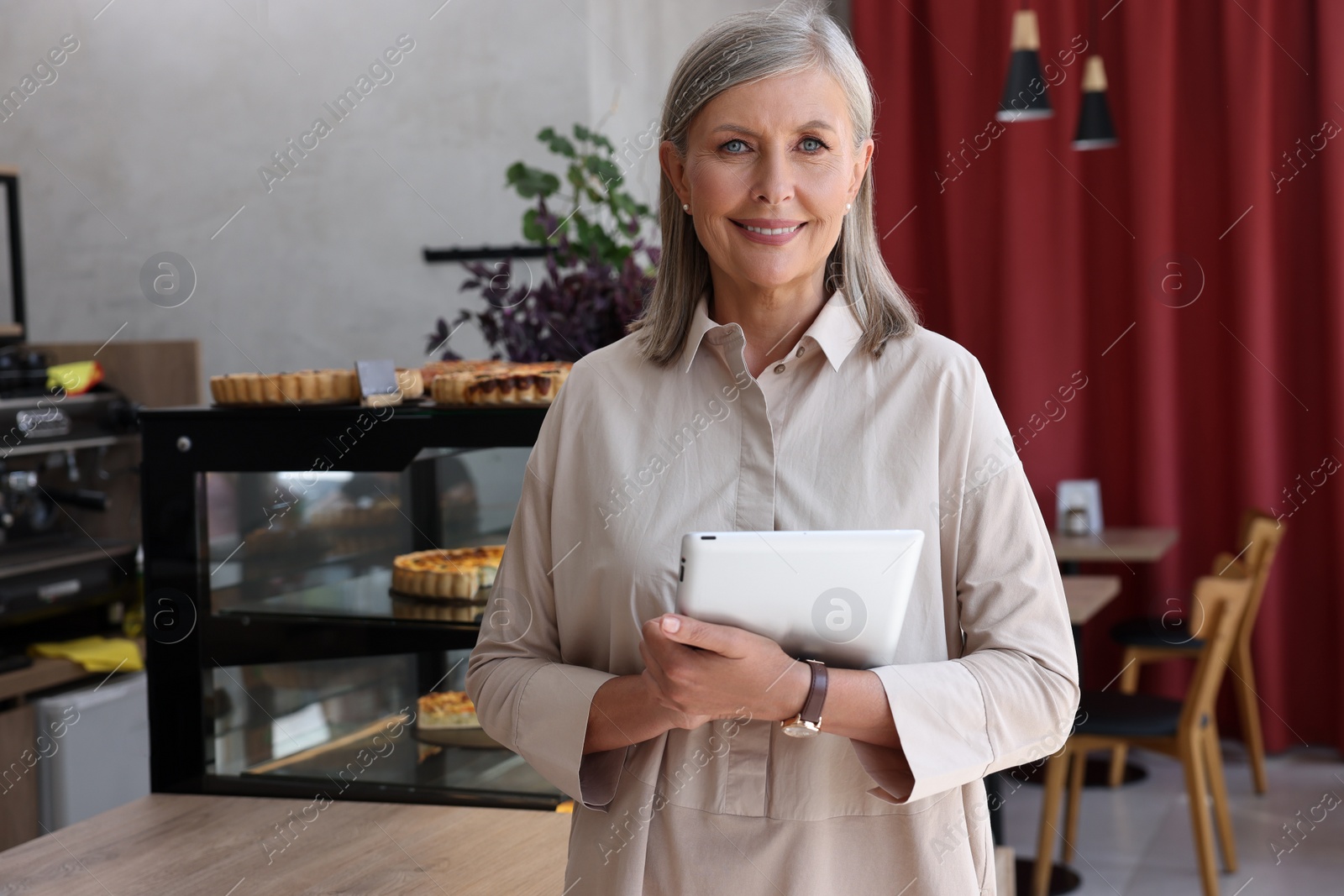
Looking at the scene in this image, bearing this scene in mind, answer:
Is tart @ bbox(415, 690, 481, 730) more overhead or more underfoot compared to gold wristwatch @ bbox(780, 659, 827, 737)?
more underfoot

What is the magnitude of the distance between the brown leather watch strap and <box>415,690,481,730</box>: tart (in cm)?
99

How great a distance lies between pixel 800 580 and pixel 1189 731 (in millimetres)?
2949

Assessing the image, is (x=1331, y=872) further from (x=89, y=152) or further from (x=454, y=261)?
(x=89, y=152)

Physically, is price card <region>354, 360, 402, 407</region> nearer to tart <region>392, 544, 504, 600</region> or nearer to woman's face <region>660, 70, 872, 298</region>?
tart <region>392, 544, 504, 600</region>

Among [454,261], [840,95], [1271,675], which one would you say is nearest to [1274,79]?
[1271,675]

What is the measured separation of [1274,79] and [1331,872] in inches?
112

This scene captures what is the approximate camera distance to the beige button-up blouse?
1.08 m

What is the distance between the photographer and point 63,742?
329cm

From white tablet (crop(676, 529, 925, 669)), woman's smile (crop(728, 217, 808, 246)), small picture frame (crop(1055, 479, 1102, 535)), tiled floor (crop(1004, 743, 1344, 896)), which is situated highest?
woman's smile (crop(728, 217, 808, 246))

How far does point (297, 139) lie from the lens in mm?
4258

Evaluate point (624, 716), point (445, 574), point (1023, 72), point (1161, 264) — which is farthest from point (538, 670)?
point (1161, 264)

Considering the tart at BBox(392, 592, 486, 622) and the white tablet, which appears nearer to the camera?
the white tablet

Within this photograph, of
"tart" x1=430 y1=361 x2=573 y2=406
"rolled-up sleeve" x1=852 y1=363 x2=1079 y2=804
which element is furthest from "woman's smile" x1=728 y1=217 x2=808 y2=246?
"tart" x1=430 y1=361 x2=573 y2=406

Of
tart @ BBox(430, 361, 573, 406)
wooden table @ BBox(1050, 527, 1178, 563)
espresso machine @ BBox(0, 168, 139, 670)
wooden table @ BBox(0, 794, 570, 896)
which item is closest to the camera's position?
wooden table @ BBox(0, 794, 570, 896)
